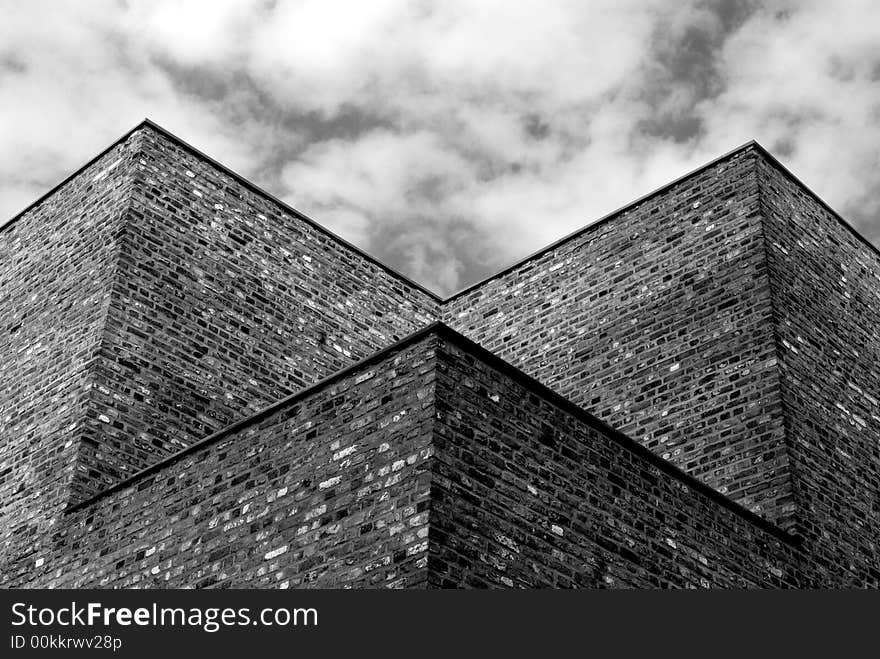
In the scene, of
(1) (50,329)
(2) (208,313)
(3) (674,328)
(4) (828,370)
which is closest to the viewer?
(1) (50,329)

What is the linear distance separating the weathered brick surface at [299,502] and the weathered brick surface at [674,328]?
4.33 m

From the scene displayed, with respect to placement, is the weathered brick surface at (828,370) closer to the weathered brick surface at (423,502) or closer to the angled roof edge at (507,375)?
the angled roof edge at (507,375)

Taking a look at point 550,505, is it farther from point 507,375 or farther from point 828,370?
point 828,370

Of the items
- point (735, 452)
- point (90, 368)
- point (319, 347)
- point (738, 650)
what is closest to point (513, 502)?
point (738, 650)

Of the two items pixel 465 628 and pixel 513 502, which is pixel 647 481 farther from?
pixel 465 628

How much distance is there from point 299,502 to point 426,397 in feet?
3.66

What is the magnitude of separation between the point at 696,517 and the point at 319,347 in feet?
18.9

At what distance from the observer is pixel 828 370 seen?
12.7 meters

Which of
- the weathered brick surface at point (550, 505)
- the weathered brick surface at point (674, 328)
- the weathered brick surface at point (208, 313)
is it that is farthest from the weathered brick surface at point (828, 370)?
the weathered brick surface at point (208, 313)

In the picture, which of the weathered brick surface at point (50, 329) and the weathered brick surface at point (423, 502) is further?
the weathered brick surface at point (50, 329)

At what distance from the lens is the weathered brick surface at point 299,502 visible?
7.92 metres

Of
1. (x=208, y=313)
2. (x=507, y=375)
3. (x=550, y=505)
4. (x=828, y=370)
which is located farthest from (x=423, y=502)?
(x=828, y=370)

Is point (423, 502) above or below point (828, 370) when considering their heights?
below

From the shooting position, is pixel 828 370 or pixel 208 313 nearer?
pixel 828 370
